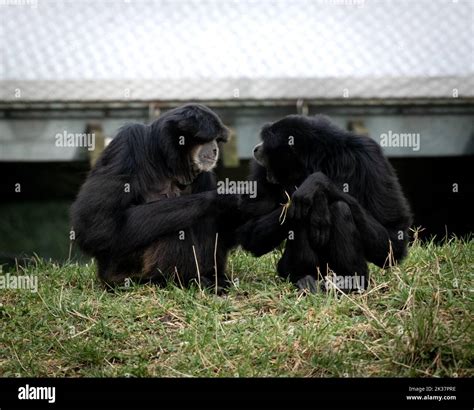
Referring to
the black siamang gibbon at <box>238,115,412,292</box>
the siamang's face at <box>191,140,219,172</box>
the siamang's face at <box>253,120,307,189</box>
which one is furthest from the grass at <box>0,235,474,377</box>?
the siamang's face at <box>191,140,219,172</box>

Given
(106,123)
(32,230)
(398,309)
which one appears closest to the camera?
(398,309)

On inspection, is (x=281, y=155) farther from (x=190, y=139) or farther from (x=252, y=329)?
(x=252, y=329)

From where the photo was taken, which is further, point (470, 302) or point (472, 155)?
point (472, 155)

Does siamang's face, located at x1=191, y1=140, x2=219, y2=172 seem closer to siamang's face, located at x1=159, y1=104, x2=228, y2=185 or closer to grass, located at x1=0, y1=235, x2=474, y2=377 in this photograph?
siamang's face, located at x1=159, y1=104, x2=228, y2=185

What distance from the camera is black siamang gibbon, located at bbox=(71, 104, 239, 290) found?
7199mm

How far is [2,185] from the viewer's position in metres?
12.0

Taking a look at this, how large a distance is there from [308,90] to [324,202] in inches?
175

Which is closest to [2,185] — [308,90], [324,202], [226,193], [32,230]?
[32,230]

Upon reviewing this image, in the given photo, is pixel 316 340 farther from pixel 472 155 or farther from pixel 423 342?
pixel 472 155

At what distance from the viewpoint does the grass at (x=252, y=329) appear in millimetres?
5383

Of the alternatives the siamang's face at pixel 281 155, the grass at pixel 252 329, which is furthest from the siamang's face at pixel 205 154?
the grass at pixel 252 329

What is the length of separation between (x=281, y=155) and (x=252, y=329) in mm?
1997

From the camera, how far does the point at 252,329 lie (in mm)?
6102

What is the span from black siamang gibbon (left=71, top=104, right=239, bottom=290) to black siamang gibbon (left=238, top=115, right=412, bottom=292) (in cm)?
44
